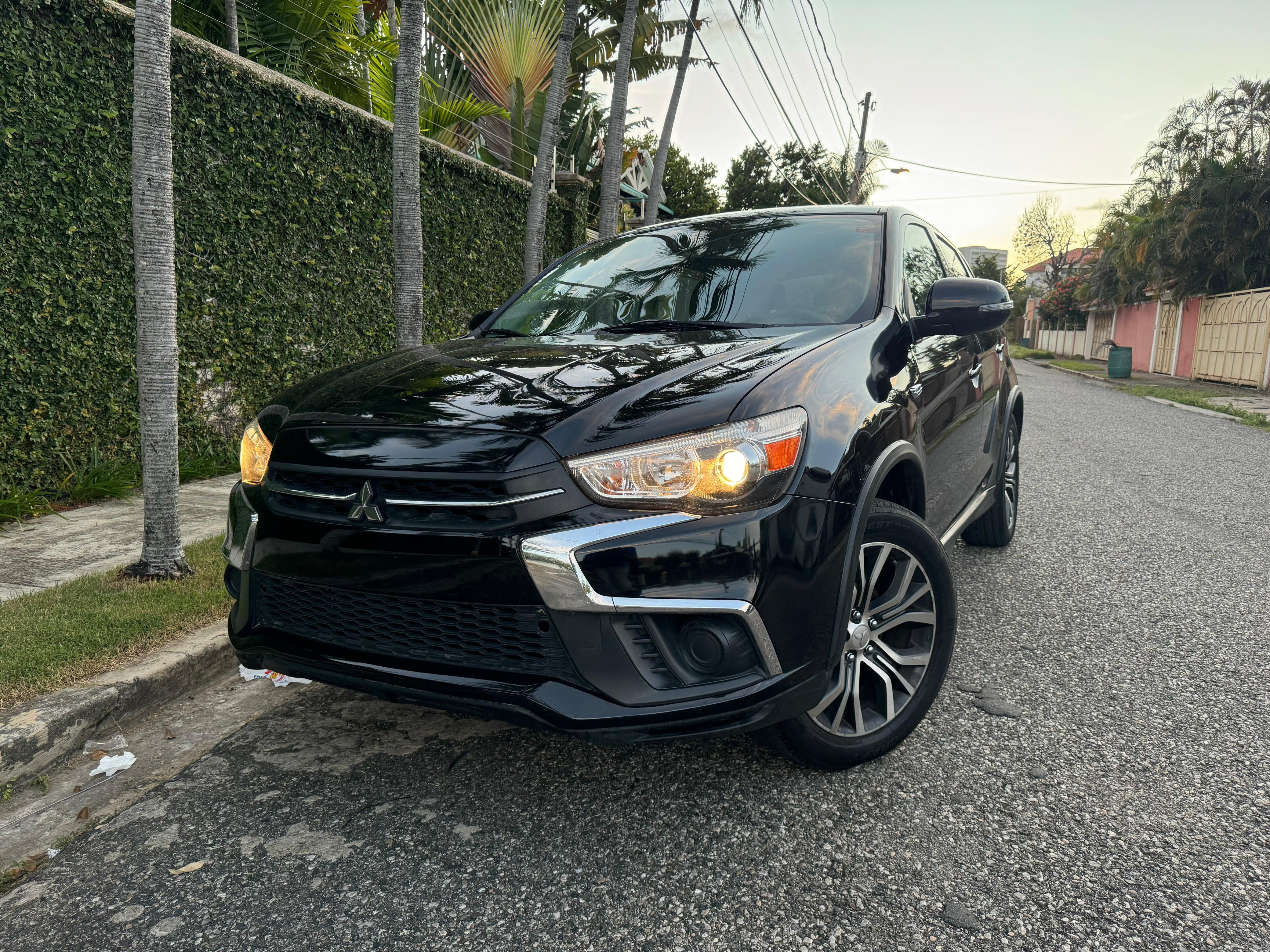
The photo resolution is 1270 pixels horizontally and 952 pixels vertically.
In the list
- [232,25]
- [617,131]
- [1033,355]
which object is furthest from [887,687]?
[1033,355]

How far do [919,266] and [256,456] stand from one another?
8.62 ft

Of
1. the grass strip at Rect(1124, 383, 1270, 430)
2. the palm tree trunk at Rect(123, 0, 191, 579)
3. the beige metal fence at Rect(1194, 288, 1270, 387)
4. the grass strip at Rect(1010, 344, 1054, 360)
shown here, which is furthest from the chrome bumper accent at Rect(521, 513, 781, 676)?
the grass strip at Rect(1010, 344, 1054, 360)

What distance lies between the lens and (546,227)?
1254 centimetres

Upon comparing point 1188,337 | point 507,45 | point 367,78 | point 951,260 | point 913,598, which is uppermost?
point 507,45

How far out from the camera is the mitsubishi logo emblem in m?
2.21

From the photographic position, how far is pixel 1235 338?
20.6 m

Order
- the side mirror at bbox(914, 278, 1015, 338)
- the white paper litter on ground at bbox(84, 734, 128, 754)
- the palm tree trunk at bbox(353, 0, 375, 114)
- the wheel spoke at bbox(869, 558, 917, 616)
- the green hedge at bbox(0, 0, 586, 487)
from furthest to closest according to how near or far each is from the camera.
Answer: the palm tree trunk at bbox(353, 0, 375, 114) < the green hedge at bbox(0, 0, 586, 487) < the side mirror at bbox(914, 278, 1015, 338) < the white paper litter on ground at bbox(84, 734, 128, 754) < the wheel spoke at bbox(869, 558, 917, 616)

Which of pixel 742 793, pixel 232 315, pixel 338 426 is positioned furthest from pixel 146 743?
pixel 232 315

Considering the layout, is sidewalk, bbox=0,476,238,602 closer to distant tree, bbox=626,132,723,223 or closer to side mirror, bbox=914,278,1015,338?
side mirror, bbox=914,278,1015,338

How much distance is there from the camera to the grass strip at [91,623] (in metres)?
2.99

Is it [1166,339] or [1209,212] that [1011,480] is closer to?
[1209,212]

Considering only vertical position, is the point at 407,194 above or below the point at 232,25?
below

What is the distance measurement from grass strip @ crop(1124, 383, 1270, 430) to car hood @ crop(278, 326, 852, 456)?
13.0 m

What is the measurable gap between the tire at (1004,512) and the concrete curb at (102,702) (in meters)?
3.69
